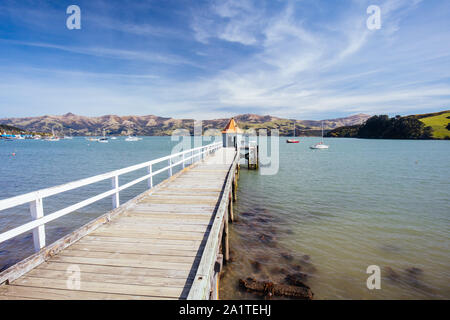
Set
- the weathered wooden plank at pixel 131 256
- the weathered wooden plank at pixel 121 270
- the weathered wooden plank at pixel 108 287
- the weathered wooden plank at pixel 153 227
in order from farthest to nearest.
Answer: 1. the weathered wooden plank at pixel 153 227
2. the weathered wooden plank at pixel 131 256
3. the weathered wooden plank at pixel 121 270
4. the weathered wooden plank at pixel 108 287

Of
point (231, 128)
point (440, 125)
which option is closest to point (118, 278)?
point (231, 128)

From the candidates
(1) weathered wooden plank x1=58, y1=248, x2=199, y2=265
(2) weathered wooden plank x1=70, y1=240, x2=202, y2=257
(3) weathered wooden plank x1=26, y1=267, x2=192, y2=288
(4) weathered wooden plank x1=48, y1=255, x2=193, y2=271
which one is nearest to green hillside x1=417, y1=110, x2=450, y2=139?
(2) weathered wooden plank x1=70, y1=240, x2=202, y2=257

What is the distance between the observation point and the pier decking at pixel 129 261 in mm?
3088

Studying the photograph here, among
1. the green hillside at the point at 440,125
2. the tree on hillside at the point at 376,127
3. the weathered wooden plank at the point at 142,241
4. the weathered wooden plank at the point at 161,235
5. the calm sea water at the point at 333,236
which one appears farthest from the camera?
the tree on hillside at the point at 376,127

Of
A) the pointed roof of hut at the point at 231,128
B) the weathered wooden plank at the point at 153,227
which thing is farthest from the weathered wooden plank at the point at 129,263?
the pointed roof of hut at the point at 231,128

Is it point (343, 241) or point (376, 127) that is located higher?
point (376, 127)

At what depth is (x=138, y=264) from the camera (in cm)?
379

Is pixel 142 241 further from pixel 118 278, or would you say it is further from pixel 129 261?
pixel 118 278

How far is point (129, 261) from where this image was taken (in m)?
3.88

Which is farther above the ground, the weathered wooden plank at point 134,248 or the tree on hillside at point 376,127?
the tree on hillside at point 376,127

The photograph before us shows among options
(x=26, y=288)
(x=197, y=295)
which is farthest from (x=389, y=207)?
(x=26, y=288)

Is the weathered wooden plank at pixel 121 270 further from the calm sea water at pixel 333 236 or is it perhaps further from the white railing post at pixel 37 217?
the calm sea water at pixel 333 236
